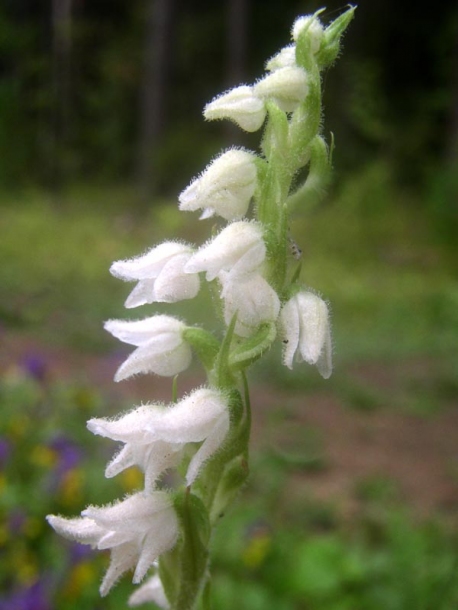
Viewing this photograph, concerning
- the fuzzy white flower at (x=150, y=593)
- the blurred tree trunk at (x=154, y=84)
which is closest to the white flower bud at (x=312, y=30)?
the fuzzy white flower at (x=150, y=593)

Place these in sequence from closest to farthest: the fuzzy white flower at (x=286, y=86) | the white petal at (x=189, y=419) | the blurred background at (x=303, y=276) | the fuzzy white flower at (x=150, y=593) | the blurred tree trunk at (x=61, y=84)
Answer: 1. the white petal at (x=189, y=419)
2. the fuzzy white flower at (x=286, y=86)
3. the fuzzy white flower at (x=150, y=593)
4. the blurred background at (x=303, y=276)
5. the blurred tree trunk at (x=61, y=84)

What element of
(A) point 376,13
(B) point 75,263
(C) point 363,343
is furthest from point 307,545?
(A) point 376,13

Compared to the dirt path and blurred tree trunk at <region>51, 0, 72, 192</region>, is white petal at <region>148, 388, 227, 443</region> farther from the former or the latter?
blurred tree trunk at <region>51, 0, 72, 192</region>

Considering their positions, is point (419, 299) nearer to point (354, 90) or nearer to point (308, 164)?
point (354, 90)

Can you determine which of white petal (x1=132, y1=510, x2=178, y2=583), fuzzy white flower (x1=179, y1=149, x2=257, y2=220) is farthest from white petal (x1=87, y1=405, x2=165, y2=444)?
fuzzy white flower (x1=179, y1=149, x2=257, y2=220)

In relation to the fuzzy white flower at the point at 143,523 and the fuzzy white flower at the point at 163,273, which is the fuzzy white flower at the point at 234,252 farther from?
the fuzzy white flower at the point at 143,523

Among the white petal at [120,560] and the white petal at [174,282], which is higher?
the white petal at [174,282]
